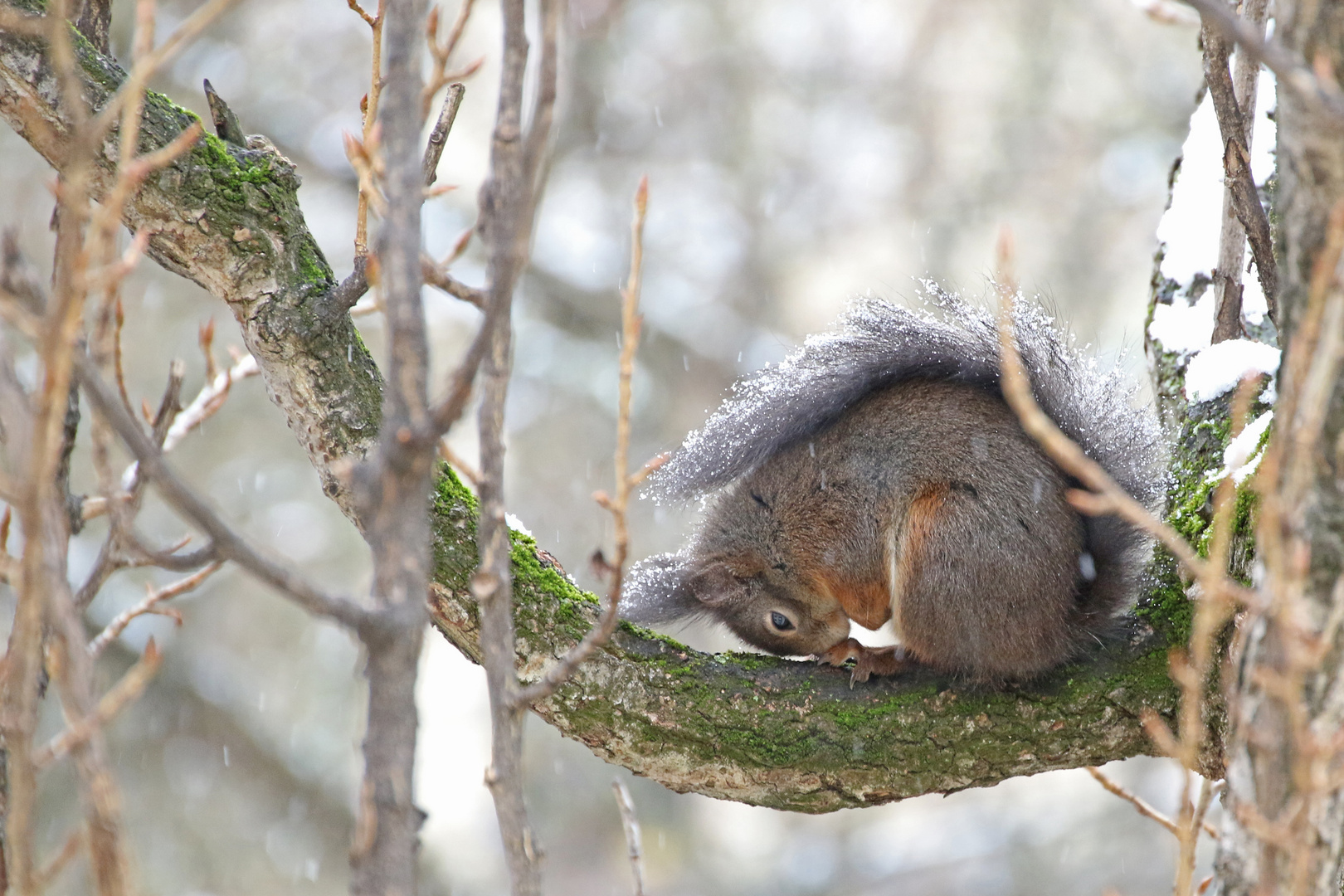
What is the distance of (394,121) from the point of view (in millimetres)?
1085

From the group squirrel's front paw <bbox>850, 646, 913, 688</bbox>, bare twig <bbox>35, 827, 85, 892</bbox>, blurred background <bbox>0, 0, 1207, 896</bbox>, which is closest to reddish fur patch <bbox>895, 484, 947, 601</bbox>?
squirrel's front paw <bbox>850, 646, 913, 688</bbox>

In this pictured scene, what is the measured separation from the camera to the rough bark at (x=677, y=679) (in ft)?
6.26

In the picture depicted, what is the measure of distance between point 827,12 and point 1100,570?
7.09m

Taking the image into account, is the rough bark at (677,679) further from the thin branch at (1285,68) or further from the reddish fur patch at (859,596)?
the thin branch at (1285,68)

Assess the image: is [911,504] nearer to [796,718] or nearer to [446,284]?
[796,718]

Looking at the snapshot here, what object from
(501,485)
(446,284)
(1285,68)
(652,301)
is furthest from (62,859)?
(652,301)

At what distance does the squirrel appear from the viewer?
229cm

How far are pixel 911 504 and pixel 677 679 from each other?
657mm

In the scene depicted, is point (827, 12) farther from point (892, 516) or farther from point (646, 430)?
point (892, 516)

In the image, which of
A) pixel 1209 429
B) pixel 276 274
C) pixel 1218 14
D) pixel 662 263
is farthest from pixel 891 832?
pixel 1218 14

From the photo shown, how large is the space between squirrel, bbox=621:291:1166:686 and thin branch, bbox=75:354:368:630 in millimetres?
1402

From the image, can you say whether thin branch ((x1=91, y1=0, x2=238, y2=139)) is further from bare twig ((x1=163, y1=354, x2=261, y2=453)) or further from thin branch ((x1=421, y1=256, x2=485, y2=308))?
bare twig ((x1=163, y1=354, x2=261, y2=453))

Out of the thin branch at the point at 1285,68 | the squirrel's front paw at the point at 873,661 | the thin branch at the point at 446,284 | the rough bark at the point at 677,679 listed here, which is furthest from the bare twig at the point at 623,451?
the squirrel's front paw at the point at 873,661

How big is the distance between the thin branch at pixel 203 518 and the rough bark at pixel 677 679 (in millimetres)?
956
